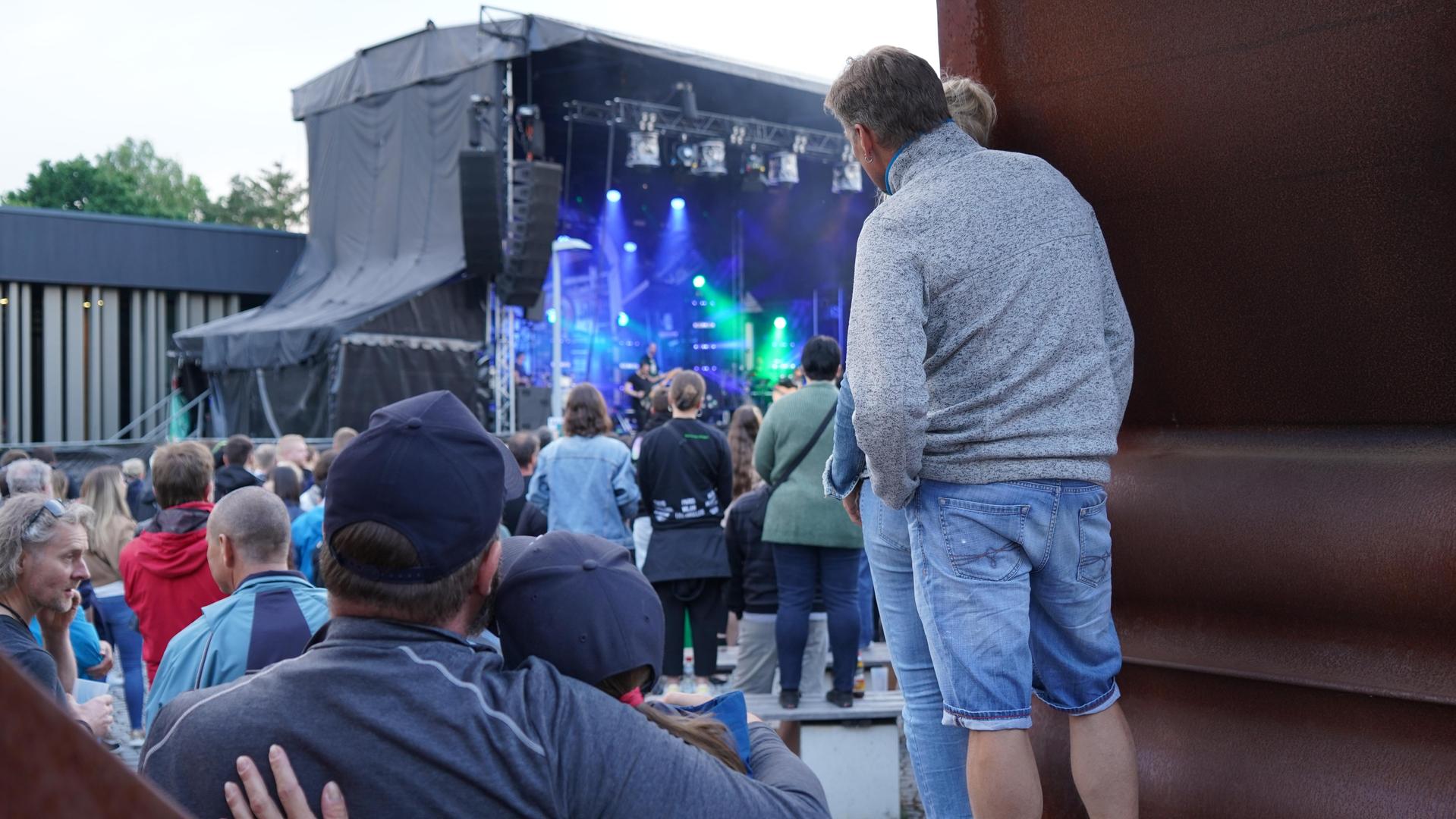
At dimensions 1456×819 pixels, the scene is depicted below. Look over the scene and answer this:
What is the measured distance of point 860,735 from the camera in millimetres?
4402

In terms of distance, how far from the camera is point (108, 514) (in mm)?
5461

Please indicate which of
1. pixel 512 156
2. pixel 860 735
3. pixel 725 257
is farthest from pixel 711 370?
pixel 860 735

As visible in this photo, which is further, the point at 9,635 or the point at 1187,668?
the point at 9,635

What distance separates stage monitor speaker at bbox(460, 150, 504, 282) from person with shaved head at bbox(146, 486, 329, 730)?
11.8 meters

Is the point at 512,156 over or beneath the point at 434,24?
beneath

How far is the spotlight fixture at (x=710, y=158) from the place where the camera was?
16719mm

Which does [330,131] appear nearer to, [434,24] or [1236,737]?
[434,24]

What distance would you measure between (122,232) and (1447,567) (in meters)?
22.5

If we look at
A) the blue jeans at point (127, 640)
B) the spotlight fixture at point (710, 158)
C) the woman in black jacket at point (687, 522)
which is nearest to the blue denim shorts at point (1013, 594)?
the woman in black jacket at point (687, 522)

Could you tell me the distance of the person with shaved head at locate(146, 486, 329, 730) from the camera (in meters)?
2.54

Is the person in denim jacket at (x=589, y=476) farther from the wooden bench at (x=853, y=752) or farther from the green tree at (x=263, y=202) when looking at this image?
the green tree at (x=263, y=202)

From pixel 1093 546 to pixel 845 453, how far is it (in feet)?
1.58

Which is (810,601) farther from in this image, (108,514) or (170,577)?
(108,514)

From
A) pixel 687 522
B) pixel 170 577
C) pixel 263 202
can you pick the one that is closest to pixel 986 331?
pixel 170 577
